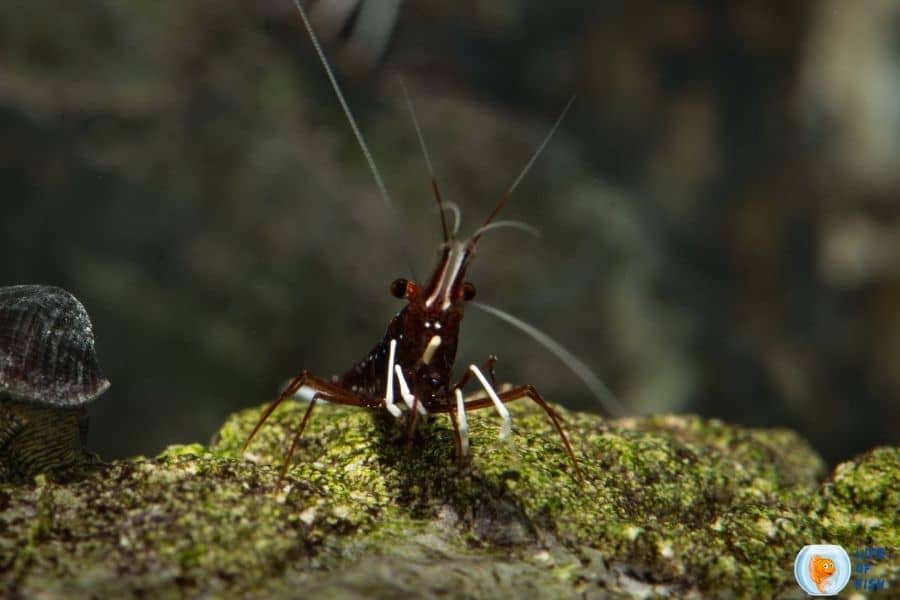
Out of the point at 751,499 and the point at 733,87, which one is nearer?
the point at 751,499

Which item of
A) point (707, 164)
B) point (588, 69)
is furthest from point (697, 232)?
point (588, 69)

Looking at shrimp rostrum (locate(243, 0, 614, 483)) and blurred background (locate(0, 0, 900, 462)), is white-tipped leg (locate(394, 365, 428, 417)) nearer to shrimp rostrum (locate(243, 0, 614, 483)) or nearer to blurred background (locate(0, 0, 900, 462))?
shrimp rostrum (locate(243, 0, 614, 483))

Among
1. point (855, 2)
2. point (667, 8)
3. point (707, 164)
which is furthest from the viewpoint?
point (707, 164)

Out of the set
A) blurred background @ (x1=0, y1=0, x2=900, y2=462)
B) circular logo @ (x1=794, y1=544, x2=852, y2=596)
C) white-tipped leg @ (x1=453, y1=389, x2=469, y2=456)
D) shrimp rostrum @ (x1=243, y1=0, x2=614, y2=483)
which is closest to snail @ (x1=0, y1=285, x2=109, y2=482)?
shrimp rostrum @ (x1=243, y1=0, x2=614, y2=483)

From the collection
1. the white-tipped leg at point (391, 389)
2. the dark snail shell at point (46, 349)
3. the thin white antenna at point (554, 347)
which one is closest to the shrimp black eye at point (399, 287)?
the white-tipped leg at point (391, 389)

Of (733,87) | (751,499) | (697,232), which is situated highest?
(733,87)

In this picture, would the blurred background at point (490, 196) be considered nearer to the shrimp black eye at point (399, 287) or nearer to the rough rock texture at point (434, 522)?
the shrimp black eye at point (399, 287)

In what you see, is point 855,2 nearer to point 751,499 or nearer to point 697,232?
point 697,232
